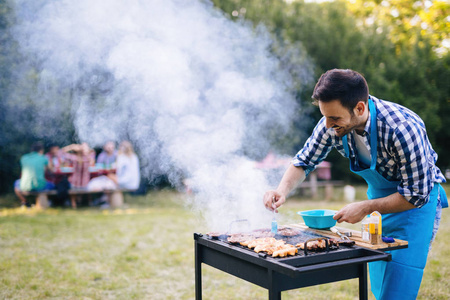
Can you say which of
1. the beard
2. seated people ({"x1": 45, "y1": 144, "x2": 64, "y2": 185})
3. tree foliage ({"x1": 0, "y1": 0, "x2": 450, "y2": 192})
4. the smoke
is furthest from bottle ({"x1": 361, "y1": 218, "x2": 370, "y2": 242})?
tree foliage ({"x1": 0, "y1": 0, "x2": 450, "y2": 192})

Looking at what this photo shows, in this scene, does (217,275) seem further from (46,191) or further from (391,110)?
(46,191)

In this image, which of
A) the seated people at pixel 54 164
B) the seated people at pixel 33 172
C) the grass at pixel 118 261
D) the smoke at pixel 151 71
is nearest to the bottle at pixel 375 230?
the smoke at pixel 151 71

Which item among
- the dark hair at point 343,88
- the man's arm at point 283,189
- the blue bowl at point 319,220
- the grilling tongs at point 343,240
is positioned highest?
the dark hair at point 343,88

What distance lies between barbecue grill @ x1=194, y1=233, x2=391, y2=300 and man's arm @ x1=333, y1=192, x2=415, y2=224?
176mm

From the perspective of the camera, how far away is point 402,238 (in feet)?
7.57

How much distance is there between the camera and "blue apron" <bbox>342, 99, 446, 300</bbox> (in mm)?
2227

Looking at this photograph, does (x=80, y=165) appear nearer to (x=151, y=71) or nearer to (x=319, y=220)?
(x=151, y=71)

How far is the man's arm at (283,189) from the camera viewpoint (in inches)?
101

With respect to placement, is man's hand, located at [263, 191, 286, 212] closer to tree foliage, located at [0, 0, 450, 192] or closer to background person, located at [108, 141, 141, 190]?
background person, located at [108, 141, 141, 190]

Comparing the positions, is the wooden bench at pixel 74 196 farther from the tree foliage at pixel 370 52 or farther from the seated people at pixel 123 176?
the tree foliage at pixel 370 52

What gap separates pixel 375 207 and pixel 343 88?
26.1 inches

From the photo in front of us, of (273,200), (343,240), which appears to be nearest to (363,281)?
(343,240)

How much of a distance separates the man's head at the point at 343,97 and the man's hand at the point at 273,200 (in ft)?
2.08

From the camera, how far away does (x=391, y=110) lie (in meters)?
2.17
